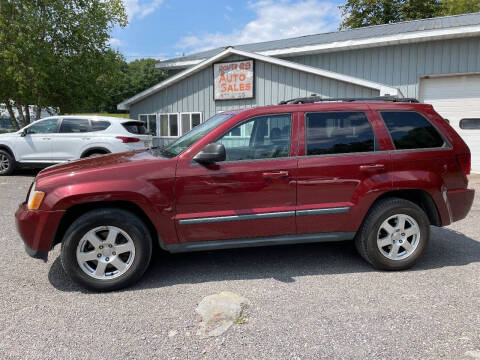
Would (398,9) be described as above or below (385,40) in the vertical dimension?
above

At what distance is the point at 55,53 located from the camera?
14117 mm

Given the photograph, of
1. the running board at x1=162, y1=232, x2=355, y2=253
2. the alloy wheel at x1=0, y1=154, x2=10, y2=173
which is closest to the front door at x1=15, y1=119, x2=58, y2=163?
the alloy wheel at x1=0, y1=154, x2=10, y2=173

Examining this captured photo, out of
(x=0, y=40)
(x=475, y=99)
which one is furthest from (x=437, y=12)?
(x=0, y=40)

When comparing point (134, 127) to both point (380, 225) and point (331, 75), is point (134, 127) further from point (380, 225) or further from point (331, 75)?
point (380, 225)

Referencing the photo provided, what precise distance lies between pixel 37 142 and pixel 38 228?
8.07m

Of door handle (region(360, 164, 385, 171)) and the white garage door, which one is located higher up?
the white garage door

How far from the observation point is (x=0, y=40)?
40.7ft

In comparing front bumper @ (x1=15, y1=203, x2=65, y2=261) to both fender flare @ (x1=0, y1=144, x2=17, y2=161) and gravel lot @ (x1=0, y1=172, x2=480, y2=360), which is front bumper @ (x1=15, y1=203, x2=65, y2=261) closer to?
gravel lot @ (x1=0, y1=172, x2=480, y2=360)

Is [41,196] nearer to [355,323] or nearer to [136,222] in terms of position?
[136,222]

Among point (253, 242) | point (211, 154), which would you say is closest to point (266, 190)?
point (253, 242)

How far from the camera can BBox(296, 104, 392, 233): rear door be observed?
3.63 metres

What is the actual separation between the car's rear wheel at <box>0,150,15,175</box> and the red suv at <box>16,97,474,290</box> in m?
8.28

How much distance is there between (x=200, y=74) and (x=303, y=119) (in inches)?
425

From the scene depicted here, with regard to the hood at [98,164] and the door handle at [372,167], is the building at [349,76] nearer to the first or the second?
the door handle at [372,167]
